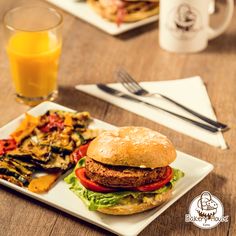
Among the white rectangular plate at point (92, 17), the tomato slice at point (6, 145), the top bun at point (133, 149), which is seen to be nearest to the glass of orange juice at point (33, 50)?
the tomato slice at point (6, 145)

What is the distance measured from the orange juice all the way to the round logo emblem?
0.65 metres

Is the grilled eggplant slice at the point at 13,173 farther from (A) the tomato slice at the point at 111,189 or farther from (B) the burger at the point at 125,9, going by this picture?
(B) the burger at the point at 125,9

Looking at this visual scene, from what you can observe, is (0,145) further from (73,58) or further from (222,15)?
(222,15)

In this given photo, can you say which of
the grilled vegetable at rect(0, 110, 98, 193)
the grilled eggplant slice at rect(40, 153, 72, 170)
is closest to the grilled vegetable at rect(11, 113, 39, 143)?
the grilled vegetable at rect(0, 110, 98, 193)

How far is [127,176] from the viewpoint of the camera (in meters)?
1.48

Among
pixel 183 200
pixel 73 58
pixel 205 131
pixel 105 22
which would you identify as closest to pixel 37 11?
pixel 73 58

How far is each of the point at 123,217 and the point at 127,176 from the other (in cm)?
10

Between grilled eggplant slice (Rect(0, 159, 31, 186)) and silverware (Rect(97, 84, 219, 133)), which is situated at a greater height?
grilled eggplant slice (Rect(0, 159, 31, 186))

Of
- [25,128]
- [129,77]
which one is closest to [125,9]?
[129,77]

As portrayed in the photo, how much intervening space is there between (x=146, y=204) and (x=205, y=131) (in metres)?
0.46

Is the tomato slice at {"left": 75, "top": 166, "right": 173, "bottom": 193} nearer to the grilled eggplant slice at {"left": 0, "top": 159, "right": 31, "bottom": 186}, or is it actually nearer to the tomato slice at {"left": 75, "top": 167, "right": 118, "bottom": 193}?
the tomato slice at {"left": 75, "top": 167, "right": 118, "bottom": 193}

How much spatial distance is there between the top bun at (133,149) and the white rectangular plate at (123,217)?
0.10 metres

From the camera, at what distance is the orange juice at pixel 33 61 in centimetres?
201

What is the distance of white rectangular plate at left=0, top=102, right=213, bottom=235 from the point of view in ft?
4.86
